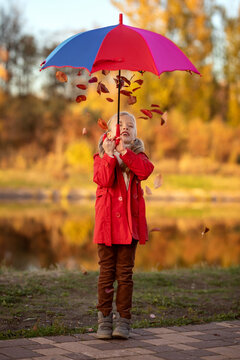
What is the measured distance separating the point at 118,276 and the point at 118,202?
485 millimetres

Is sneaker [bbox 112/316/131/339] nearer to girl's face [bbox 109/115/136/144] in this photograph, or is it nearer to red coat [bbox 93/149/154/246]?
red coat [bbox 93/149/154/246]

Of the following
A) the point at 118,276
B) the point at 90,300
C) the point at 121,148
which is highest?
the point at 121,148

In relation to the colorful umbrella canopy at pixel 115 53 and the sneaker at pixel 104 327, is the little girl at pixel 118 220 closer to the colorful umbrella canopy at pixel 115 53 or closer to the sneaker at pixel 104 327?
the sneaker at pixel 104 327

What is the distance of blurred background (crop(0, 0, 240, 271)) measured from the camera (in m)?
21.1

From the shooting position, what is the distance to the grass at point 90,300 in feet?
14.1

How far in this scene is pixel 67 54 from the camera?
13.8 ft

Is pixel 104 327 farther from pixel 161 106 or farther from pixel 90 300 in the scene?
pixel 161 106

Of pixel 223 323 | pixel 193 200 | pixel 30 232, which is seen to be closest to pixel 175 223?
pixel 30 232

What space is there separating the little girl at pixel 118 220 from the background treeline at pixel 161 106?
22522 mm

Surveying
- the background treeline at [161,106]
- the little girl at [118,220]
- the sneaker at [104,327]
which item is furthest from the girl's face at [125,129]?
the background treeline at [161,106]

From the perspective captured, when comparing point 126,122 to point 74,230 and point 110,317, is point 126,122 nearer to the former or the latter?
point 110,317

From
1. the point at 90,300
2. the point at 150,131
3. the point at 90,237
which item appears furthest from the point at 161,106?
the point at 90,300

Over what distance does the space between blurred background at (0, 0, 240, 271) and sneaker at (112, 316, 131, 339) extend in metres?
12.1

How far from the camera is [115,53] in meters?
4.07
